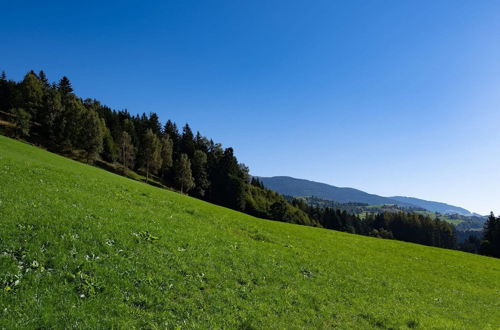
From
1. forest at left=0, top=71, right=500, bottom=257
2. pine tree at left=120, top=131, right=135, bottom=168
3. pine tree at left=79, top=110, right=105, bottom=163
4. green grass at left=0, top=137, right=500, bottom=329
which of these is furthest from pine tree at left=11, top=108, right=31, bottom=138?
green grass at left=0, top=137, right=500, bottom=329

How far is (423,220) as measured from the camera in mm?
176125

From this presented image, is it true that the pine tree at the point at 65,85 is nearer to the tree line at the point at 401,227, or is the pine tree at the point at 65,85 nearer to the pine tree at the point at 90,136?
the pine tree at the point at 90,136

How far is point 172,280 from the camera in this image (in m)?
12.1

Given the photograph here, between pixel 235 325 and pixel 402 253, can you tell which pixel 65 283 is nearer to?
pixel 235 325

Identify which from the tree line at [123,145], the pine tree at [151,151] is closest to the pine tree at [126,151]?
the tree line at [123,145]

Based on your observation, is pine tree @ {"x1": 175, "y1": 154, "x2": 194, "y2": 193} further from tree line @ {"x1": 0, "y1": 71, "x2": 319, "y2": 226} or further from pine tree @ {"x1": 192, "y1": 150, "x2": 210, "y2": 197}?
pine tree @ {"x1": 192, "y1": 150, "x2": 210, "y2": 197}

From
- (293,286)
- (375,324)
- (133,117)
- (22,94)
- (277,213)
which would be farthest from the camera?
(133,117)

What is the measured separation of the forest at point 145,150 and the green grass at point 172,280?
76295 mm

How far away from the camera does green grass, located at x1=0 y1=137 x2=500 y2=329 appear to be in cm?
927

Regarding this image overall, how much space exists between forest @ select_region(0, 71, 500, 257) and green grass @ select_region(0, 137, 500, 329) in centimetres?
7629

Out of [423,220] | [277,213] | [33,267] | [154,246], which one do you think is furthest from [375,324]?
[423,220]

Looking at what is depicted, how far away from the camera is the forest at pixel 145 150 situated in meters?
89.2

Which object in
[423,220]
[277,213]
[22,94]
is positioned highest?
[22,94]

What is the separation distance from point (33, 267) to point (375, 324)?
50.5 ft
